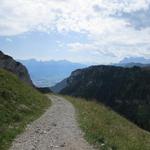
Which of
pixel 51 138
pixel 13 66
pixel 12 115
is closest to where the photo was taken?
pixel 51 138

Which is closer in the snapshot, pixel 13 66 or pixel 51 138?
pixel 51 138

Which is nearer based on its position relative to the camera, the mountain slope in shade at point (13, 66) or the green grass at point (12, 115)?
the green grass at point (12, 115)

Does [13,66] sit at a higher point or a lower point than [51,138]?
higher

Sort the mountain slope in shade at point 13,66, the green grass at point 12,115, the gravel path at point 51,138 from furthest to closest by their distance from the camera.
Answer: the mountain slope in shade at point 13,66
the green grass at point 12,115
the gravel path at point 51,138

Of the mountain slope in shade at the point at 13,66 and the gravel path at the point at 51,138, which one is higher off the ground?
the mountain slope in shade at the point at 13,66

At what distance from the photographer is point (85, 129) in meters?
28.1

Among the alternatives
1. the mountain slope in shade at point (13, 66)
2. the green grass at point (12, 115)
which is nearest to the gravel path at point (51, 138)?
the green grass at point (12, 115)

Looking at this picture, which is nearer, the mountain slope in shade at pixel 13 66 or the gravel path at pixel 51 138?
the gravel path at pixel 51 138

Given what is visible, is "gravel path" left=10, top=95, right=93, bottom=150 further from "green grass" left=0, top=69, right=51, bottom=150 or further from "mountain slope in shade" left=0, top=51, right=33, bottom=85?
"mountain slope in shade" left=0, top=51, right=33, bottom=85

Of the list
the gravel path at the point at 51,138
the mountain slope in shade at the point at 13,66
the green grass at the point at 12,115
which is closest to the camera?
the gravel path at the point at 51,138

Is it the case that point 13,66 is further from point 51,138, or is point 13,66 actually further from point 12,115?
point 51,138

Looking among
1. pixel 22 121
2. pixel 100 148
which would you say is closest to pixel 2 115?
pixel 22 121

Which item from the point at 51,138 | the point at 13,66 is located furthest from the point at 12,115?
the point at 13,66

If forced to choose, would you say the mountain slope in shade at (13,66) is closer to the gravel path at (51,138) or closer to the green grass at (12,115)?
the green grass at (12,115)
